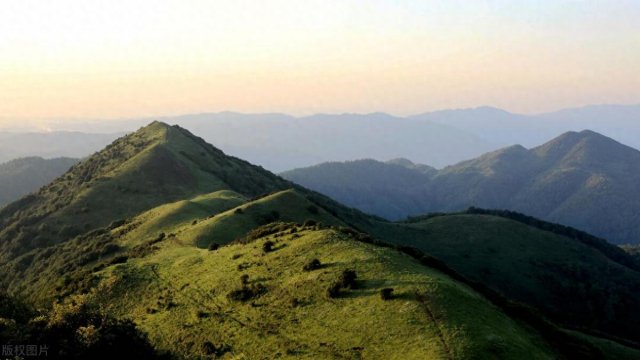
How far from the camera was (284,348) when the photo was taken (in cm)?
3978

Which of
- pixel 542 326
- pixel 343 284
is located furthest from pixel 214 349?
pixel 542 326

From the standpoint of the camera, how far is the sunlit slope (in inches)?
1489

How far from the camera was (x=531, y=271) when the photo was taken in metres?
178

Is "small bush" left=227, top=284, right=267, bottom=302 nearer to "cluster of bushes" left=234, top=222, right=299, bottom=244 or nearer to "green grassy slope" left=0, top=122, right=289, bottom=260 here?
"cluster of bushes" left=234, top=222, right=299, bottom=244

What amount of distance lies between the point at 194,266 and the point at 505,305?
34742 mm

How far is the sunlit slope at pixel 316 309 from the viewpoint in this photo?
37.8 metres

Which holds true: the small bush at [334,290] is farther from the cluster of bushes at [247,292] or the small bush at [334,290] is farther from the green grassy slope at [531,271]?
the green grassy slope at [531,271]

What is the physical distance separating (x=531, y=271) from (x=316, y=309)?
149915 mm

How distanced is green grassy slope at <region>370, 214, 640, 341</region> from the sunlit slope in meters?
111

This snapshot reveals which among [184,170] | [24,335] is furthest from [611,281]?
[24,335]

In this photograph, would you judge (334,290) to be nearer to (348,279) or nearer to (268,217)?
(348,279)

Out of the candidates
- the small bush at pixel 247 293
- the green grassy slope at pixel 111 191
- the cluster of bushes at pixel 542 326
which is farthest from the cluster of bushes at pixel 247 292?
the green grassy slope at pixel 111 191

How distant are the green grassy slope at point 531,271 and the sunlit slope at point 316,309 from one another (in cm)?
11073

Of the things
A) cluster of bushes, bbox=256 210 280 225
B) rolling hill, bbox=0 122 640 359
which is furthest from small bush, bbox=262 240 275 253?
cluster of bushes, bbox=256 210 280 225
